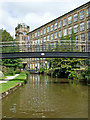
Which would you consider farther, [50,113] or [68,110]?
[68,110]

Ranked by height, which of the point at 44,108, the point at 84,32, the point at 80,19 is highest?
the point at 80,19

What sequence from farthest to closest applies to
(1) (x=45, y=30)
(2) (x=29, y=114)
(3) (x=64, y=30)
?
(1) (x=45, y=30), (3) (x=64, y=30), (2) (x=29, y=114)

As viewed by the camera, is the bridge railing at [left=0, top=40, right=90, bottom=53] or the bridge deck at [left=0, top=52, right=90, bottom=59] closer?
the bridge deck at [left=0, top=52, right=90, bottom=59]

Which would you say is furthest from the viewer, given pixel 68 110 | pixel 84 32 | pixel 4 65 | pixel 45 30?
pixel 45 30

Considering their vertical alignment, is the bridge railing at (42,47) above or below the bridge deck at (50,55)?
above

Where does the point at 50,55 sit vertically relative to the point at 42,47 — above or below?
below

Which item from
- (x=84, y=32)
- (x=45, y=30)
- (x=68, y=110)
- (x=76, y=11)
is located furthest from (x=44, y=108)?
(x=45, y=30)

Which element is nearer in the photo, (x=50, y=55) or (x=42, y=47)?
(x=50, y=55)

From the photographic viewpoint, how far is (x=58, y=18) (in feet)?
148

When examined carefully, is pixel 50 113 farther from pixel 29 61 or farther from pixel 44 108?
pixel 29 61

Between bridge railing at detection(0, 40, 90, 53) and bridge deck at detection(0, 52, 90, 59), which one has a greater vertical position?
bridge railing at detection(0, 40, 90, 53)

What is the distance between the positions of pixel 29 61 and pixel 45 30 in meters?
15.2

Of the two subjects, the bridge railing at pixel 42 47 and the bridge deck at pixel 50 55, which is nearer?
the bridge deck at pixel 50 55

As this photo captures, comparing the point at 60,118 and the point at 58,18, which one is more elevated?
the point at 58,18
